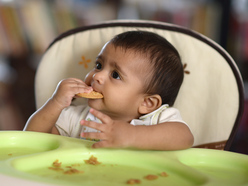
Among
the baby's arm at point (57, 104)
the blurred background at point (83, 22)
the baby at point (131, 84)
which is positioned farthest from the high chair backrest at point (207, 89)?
the blurred background at point (83, 22)

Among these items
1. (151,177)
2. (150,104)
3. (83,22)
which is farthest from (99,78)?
(83,22)

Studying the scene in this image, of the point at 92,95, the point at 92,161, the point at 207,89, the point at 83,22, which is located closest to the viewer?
the point at 92,161

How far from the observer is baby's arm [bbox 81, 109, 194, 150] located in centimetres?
77

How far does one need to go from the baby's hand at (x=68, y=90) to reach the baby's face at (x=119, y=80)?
0.03 metres

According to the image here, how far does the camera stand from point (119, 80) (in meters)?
1.01

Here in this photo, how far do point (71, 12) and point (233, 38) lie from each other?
37.8 inches

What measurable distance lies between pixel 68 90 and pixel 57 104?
0.18ft

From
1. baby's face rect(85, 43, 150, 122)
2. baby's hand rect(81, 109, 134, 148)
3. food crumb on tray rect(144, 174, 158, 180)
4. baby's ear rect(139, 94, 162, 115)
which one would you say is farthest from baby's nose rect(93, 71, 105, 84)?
food crumb on tray rect(144, 174, 158, 180)

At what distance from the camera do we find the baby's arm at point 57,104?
1.01 m

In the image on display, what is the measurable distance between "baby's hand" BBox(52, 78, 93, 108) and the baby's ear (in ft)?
0.50

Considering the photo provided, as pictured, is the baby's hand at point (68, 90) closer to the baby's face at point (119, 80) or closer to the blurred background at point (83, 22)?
the baby's face at point (119, 80)

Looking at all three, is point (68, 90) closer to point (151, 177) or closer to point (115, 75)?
point (115, 75)

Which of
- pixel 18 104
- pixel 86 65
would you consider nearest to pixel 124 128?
pixel 86 65

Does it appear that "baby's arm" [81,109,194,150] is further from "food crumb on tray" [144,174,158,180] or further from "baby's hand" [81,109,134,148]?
"food crumb on tray" [144,174,158,180]
